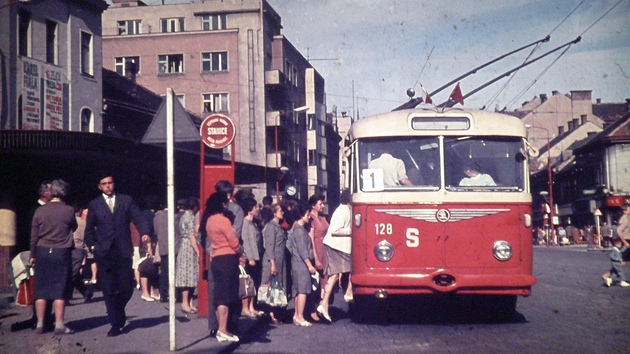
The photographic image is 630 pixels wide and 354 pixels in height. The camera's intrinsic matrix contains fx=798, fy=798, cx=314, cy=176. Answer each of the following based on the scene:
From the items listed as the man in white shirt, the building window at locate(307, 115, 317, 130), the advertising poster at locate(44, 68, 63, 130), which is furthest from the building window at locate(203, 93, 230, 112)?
the man in white shirt

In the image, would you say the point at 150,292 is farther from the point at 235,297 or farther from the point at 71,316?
the point at 235,297

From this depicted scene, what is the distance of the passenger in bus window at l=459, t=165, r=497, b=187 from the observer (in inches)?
463

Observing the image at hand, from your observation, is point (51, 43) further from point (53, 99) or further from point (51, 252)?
point (51, 252)

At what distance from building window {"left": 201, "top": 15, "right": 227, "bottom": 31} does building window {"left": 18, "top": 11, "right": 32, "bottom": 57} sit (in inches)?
1346

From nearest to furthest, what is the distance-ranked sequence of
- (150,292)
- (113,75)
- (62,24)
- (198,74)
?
(150,292)
(62,24)
(113,75)
(198,74)

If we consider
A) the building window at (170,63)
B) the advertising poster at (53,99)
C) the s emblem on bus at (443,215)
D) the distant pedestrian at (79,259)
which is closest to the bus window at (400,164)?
the s emblem on bus at (443,215)

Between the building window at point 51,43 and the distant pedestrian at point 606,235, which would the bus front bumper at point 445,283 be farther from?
the distant pedestrian at point 606,235

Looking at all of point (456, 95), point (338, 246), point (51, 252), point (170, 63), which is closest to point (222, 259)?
point (51, 252)

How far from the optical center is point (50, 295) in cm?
1024

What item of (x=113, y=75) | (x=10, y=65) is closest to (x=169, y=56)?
(x=113, y=75)

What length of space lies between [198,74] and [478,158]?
49561 millimetres

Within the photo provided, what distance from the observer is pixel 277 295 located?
40.2 feet

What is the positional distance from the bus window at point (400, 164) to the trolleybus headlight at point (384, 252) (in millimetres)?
848

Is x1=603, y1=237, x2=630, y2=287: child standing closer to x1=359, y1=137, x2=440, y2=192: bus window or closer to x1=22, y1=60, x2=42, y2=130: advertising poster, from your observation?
x1=359, y1=137, x2=440, y2=192: bus window
